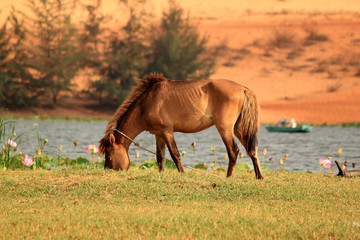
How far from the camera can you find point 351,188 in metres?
10.5

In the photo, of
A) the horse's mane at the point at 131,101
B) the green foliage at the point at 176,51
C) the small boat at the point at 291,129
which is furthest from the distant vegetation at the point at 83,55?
the horse's mane at the point at 131,101

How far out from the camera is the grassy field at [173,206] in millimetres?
7035

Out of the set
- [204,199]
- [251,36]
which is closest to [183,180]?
[204,199]

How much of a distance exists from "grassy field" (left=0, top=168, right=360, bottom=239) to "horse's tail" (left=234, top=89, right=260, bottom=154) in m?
0.70

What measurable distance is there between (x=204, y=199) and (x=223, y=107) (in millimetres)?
2036

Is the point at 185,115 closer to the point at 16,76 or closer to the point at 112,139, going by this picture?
the point at 112,139

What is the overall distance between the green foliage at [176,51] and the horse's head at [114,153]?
4440 cm

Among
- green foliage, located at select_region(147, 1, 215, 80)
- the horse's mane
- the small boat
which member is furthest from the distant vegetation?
the horse's mane

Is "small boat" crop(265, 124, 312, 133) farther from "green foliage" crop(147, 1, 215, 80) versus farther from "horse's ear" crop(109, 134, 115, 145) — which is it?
"horse's ear" crop(109, 134, 115, 145)

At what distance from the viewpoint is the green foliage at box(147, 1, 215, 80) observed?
56125 millimetres

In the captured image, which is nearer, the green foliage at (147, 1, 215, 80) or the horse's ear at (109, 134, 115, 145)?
the horse's ear at (109, 134, 115, 145)

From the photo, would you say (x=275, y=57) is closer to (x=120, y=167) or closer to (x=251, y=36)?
(x=251, y=36)

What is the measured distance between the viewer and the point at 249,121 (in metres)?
10.7

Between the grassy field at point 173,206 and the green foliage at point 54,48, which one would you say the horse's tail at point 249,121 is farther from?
the green foliage at point 54,48
